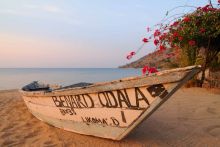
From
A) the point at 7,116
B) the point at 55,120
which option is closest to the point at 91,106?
the point at 55,120

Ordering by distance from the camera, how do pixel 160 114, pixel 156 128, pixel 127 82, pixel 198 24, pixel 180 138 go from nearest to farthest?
pixel 127 82, pixel 180 138, pixel 156 128, pixel 160 114, pixel 198 24

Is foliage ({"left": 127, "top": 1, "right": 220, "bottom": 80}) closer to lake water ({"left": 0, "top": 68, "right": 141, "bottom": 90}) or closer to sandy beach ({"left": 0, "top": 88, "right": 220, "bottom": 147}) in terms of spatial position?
sandy beach ({"left": 0, "top": 88, "right": 220, "bottom": 147})

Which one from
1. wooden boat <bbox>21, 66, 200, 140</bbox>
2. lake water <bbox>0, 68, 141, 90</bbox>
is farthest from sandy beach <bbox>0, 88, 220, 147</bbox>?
lake water <bbox>0, 68, 141, 90</bbox>

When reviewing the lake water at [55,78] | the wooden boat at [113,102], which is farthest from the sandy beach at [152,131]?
the lake water at [55,78]

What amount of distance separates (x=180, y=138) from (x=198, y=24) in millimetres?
4128

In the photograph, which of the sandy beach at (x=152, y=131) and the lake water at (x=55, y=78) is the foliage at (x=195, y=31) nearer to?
the sandy beach at (x=152, y=131)

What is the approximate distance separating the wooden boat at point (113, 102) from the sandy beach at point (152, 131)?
0.77 ft

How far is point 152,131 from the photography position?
4.52 metres

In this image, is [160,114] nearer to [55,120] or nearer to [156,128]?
[156,128]

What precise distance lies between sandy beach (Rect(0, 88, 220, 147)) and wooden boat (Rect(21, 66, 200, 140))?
23cm

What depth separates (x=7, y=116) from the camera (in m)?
6.15

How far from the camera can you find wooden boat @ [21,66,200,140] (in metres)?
2.94

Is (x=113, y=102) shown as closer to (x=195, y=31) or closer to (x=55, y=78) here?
(x=195, y=31)

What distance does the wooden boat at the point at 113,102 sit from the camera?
2941 mm
